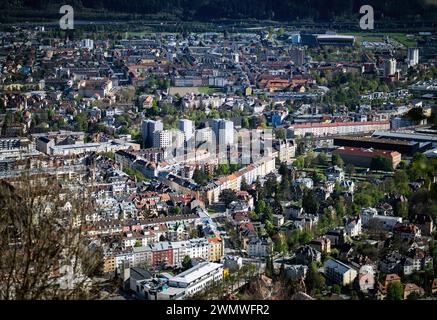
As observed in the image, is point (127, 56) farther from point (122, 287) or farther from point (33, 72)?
point (122, 287)

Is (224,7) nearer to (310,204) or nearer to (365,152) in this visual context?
(365,152)

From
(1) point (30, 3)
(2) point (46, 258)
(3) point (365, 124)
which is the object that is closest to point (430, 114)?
(2) point (46, 258)

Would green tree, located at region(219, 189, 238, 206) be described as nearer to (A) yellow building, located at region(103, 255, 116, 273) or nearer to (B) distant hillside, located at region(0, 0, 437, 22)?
(A) yellow building, located at region(103, 255, 116, 273)

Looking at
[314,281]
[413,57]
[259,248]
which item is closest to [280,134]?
[259,248]

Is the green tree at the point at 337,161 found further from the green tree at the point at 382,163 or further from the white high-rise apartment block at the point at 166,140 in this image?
the white high-rise apartment block at the point at 166,140

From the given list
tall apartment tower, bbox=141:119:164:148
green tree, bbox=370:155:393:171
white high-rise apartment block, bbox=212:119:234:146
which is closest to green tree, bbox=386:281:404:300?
green tree, bbox=370:155:393:171
